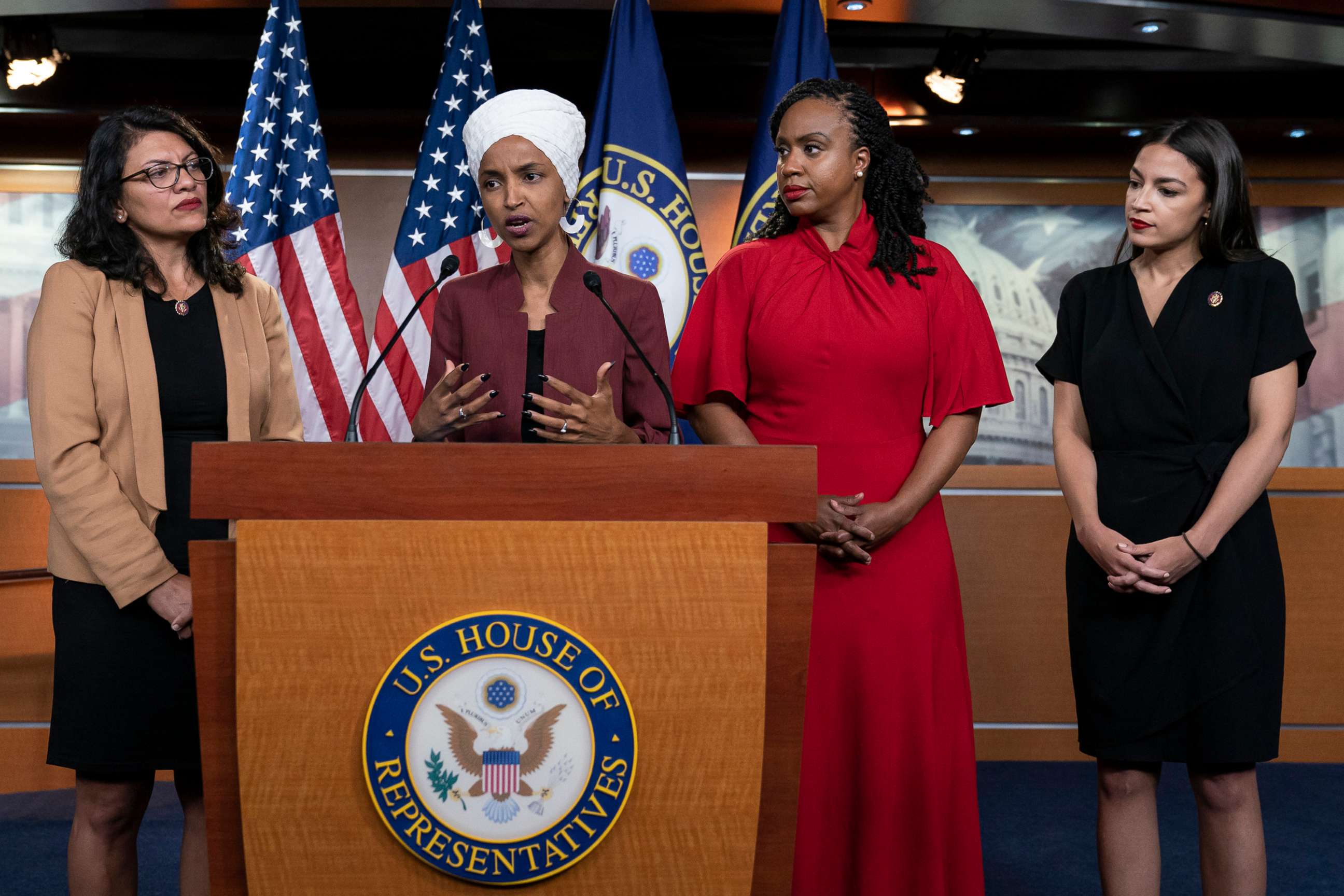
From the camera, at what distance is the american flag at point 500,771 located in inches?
51.3

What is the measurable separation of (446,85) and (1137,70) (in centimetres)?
249

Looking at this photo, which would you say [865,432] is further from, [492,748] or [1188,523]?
[492,748]

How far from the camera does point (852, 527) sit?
75.9 inches

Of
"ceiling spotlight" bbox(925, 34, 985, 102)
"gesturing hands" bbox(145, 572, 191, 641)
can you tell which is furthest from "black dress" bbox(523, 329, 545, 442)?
"ceiling spotlight" bbox(925, 34, 985, 102)

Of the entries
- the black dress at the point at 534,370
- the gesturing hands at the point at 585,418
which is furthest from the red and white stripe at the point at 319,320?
the gesturing hands at the point at 585,418

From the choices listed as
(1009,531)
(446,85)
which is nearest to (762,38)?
(446,85)

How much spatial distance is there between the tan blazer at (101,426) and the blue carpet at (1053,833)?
1.33m

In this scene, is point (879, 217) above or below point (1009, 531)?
above

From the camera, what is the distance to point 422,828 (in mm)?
1303

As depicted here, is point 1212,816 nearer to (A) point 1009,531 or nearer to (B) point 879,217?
(B) point 879,217

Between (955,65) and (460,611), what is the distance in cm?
332

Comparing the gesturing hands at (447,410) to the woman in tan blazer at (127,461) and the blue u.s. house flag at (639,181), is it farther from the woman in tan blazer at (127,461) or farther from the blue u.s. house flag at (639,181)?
the blue u.s. house flag at (639,181)

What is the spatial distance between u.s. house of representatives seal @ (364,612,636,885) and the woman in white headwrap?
703 mm

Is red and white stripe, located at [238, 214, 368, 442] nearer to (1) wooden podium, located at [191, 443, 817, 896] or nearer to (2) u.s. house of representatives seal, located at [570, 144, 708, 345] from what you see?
(2) u.s. house of representatives seal, located at [570, 144, 708, 345]
